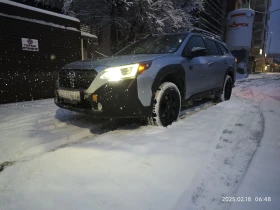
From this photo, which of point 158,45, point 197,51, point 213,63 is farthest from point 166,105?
point 213,63

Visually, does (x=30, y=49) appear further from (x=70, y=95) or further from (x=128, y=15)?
(x=128, y=15)

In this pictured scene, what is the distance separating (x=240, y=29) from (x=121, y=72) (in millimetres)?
30546

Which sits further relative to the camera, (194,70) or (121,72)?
(194,70)

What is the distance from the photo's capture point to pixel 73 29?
294 inches

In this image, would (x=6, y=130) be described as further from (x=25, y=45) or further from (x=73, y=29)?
(x=73, y=29)

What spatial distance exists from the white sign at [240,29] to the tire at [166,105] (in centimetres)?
2962

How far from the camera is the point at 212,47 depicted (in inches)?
192

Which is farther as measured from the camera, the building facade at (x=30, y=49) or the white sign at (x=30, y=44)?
the white sign at (x=30, y=44)

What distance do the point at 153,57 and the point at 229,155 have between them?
1763 mm

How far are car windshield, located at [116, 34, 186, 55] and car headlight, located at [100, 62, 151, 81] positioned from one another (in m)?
0.97

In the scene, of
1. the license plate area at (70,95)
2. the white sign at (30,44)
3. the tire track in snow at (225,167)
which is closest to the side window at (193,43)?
the tire track in snow at (225,167)

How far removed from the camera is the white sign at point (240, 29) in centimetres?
2762

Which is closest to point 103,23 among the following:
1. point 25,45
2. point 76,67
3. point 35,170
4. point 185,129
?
point 25,45

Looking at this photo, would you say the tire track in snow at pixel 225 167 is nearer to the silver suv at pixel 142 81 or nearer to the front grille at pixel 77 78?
the silver suv at pixel 142 81
